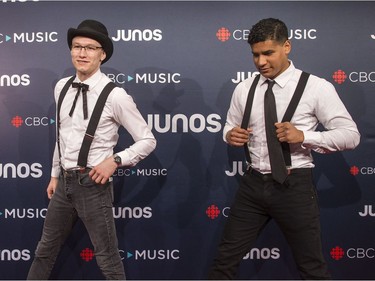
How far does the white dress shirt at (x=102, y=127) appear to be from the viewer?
2.05m

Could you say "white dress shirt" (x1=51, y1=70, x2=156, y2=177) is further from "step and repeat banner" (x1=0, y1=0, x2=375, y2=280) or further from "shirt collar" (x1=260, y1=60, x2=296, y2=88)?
"shirt collar" (x1=260, y1=60, x2=296, y2=88)

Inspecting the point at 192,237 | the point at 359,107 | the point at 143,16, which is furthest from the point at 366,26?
the point at 192,237

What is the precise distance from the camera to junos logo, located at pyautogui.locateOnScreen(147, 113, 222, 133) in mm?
2658

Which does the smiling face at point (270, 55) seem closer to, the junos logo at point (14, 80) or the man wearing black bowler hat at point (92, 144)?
the man wearing black bowler hat at point (92, 144)

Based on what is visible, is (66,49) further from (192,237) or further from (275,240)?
(275,240)

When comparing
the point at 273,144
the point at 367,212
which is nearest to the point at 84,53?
the point at 273,144

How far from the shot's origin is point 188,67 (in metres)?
2.64

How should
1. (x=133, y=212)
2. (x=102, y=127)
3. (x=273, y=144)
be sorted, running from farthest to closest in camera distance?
(x=133, y=212) → (x=102, y=127) → (x=273, y=144)

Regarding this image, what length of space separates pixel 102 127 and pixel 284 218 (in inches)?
37.6

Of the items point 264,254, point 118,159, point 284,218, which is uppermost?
point 118,159

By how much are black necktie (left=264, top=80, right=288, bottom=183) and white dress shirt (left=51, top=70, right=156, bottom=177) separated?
571mm

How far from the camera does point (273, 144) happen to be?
196 centimetres

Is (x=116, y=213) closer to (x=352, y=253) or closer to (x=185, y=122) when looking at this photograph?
(x=185, y=122)

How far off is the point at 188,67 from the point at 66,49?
2.49ft
